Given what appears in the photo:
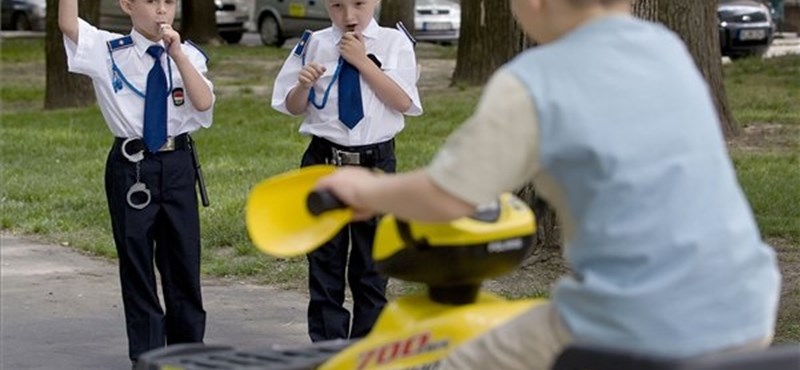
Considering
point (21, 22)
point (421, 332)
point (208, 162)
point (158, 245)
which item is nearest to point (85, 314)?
point (158, 245)

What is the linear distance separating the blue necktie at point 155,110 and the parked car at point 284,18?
25.2 m

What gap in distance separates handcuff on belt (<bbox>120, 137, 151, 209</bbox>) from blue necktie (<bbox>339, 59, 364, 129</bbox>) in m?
0.76

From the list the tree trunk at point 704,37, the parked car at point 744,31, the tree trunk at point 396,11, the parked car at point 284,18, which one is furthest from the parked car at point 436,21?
the tree trunk at point 704,37

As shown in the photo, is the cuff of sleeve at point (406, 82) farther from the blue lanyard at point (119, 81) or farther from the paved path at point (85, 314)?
the paved path at point (85, 314)

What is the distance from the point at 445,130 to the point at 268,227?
10.9 metres

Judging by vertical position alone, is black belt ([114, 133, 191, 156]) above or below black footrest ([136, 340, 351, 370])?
below

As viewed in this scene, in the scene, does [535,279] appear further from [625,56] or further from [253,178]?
[625,56]

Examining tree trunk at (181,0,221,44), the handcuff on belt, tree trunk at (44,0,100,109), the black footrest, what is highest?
the black footrest

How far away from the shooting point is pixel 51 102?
58.5ft

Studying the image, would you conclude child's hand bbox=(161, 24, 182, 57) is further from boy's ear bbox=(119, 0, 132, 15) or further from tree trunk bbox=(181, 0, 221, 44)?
tree trunk bbox=(181, 0, 221, 44)

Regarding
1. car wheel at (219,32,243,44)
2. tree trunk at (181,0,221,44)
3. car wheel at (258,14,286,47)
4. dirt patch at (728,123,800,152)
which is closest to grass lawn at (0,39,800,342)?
dirt patch at (728,123,800,152)

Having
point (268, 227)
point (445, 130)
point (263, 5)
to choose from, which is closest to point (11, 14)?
point (263, 5)

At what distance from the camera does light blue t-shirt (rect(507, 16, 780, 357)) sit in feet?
9.21

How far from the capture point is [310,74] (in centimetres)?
596
